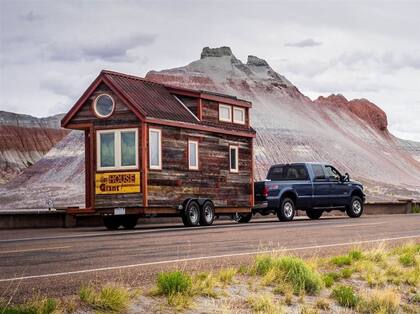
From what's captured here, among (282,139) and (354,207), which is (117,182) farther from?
(282,139)

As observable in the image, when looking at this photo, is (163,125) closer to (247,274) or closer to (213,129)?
(213,129)

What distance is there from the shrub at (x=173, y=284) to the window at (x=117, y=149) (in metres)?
15.2

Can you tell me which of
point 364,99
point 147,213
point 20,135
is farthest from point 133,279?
point 20,135

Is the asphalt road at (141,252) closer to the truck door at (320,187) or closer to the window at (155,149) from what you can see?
the window at (155,149)

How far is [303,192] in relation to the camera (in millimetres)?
28984

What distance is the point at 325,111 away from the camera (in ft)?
424

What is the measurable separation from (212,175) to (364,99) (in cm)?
11952

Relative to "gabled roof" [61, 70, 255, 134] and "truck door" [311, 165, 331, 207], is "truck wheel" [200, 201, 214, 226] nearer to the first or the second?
"gabled roof" [61, 70, 255, 134]

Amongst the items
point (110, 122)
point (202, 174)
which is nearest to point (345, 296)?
point (110, 122)

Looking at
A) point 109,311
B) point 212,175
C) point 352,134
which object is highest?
point 352,134

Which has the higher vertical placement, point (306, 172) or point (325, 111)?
point (325, 111)

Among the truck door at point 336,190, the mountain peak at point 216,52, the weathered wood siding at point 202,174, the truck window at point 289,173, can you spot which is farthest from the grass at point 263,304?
the mountain peak at point 216,52

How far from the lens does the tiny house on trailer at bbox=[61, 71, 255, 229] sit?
78.0ft

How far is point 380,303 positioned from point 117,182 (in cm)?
1554
